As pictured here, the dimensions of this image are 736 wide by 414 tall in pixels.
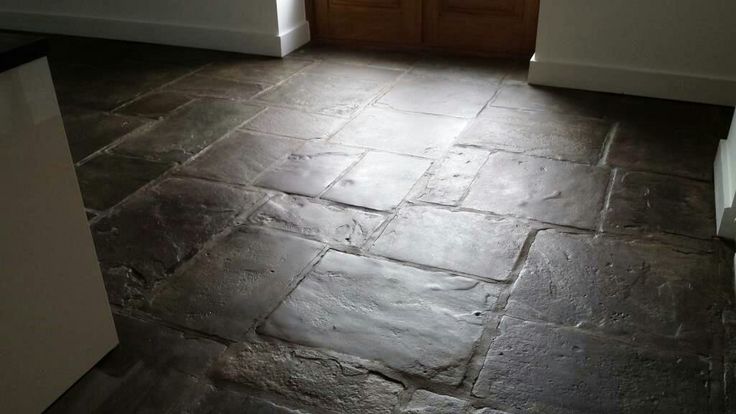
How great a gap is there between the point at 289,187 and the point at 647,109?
2053 mm

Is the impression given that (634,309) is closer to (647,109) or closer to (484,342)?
(484,342)

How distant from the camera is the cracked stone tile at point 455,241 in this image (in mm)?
2396

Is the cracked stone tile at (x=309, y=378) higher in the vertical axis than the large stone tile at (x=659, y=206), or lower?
higher

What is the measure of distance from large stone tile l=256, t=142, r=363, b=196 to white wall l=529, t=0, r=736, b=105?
4.90 ft

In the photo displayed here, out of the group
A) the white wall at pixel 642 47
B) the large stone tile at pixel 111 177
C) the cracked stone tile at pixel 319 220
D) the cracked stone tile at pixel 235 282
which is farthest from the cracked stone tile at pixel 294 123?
the white wall at pixel 642 47

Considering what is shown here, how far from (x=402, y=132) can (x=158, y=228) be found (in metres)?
1.40

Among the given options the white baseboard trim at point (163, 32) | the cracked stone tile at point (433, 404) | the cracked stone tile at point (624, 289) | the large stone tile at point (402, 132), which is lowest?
the large stone tile at point (402, 132)

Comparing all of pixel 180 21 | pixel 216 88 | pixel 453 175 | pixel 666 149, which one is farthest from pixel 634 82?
pixel 180 21

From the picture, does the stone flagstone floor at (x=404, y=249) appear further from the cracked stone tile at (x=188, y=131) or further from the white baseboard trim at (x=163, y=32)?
the white baseboard trim at (x=163, y=32)

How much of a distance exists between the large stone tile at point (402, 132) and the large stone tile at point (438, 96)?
112mm

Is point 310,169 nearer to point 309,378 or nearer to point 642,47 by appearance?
point 309,378

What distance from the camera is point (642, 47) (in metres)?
3.80

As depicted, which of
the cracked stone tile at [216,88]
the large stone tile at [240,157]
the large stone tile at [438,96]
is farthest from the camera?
the cracked stone tile at [216,88]

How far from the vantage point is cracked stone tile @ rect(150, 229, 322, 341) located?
2.15 meters
